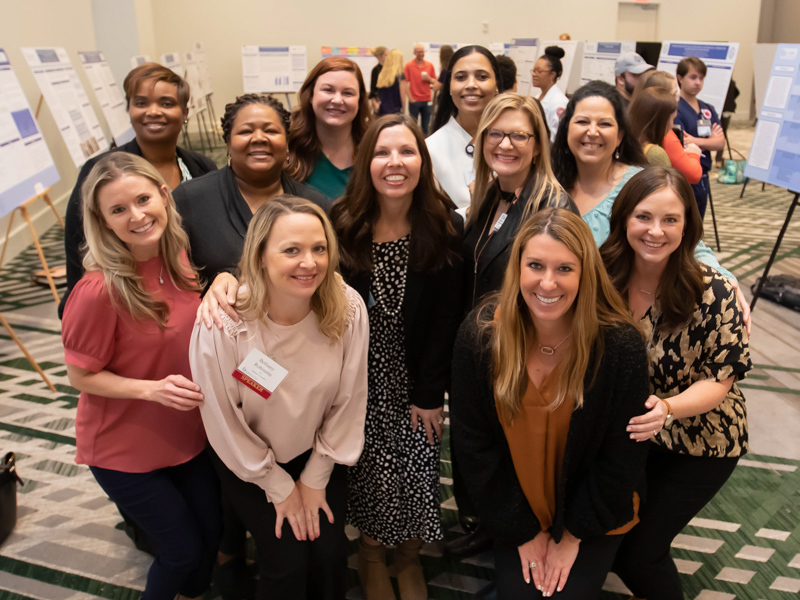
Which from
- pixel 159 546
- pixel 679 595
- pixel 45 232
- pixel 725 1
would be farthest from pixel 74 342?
pixel 725 1

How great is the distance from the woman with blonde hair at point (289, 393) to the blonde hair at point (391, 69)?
29.1ft

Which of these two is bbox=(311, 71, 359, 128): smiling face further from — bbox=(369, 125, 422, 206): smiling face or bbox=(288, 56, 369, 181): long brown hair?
bbox=(369, 125, 422, 206): smiling face

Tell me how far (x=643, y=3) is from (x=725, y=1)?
212 cm

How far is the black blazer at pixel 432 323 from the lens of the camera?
2.12 m

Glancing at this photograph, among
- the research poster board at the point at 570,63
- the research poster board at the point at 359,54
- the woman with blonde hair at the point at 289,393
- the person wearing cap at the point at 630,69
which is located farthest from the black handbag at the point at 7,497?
the research poster board at the point at 359,54

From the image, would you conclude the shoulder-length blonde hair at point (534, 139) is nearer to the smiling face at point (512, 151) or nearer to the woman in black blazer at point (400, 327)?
the smiling face at point (512, 151)

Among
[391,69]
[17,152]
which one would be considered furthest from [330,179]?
[391,69]

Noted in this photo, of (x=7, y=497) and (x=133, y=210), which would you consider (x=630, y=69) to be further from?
(x=7, y=497)

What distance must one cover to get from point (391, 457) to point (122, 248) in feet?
3.67

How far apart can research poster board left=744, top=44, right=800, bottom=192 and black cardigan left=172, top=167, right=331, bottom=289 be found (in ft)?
10.7

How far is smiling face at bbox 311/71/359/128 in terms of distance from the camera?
256 cm

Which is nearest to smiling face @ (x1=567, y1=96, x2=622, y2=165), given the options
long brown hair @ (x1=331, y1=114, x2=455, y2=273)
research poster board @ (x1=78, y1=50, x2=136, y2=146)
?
long brown hair @ (x1=331, y1=114, x2=455, y2=273)

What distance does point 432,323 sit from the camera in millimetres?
2193

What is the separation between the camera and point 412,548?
2285 millimetres
